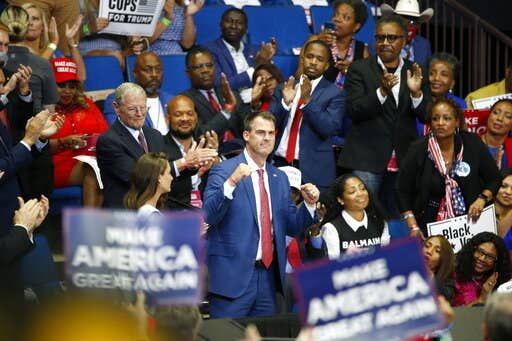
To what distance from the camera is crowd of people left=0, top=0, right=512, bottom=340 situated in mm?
8578

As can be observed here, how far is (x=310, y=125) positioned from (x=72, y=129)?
1.81 meters

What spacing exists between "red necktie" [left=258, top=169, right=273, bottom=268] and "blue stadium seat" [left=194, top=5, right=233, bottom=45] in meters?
4.00

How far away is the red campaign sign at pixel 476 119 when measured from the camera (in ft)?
36.6

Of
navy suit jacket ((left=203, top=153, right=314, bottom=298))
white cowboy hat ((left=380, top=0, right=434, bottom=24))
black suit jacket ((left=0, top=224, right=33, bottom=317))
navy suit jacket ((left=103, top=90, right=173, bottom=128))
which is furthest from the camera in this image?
white cowboy hat ((left=380, top=0, right=434, bottom=24))

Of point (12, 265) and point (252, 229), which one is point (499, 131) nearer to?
point (252, 229)

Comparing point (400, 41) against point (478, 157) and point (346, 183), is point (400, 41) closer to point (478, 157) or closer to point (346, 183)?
point (478, 157)

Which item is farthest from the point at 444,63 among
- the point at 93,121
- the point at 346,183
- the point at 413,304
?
the point at 413,304

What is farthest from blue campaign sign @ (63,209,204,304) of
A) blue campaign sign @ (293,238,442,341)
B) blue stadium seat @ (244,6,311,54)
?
blue stadium seat @ (244,6,311,54)

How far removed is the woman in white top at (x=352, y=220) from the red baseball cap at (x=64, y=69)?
2082mm

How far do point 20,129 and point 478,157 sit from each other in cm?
339

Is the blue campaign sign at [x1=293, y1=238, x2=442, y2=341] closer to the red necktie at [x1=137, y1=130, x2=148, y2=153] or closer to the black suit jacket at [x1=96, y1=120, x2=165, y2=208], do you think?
the black suit jacket at [x1=96, y1=120, x2=165, y2=208]

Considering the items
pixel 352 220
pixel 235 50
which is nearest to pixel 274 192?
pixel 352 220

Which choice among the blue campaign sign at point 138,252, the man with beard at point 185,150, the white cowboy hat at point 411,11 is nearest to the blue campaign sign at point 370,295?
the blue campaign sign at point 138,252

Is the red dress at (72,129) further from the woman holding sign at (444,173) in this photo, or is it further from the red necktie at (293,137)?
the woman holding sign at (444,173)
